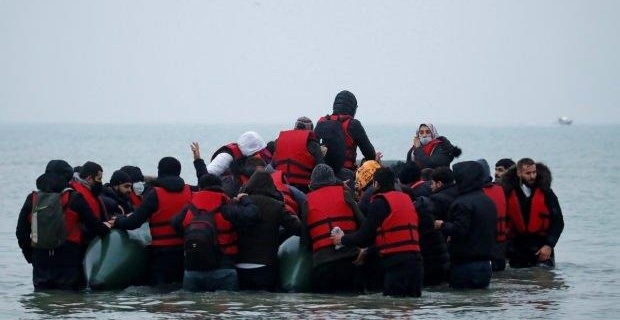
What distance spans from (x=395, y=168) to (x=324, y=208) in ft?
11.5

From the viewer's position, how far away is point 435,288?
17672 mm

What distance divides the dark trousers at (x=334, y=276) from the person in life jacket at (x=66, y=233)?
2.44 meters

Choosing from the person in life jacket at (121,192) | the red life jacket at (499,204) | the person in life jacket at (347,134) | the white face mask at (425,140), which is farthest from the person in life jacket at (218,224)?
the white face mask at (425,140)

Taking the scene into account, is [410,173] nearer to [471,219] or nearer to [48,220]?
[471,219]

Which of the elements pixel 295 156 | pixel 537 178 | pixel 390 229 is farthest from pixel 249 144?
pixel 537 178

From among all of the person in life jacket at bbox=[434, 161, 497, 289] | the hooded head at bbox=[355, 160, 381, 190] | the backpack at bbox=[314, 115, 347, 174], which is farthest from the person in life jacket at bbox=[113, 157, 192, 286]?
the person in life jacket at bbox=[434, 161, 497, 289]

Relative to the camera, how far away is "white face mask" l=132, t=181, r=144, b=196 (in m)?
18.4

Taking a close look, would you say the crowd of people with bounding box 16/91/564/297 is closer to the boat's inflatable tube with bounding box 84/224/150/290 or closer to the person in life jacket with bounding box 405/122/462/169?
the boat's inflatable tube with bounding box 84/224/150/290

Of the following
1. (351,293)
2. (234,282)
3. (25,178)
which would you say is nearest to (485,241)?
(351,293)

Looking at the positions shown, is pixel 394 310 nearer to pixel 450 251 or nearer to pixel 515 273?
pixel 450 251

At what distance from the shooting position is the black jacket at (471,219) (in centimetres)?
1662

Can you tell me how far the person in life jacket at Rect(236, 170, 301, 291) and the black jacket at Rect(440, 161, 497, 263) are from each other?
1.74m

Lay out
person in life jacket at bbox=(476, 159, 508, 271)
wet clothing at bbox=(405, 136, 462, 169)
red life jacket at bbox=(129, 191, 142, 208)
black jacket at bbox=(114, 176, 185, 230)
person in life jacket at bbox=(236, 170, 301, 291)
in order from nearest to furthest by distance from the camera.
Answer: person in life jacket at bbox=(236, 170, 301, 291) < black jacket at bbox=(114, 176, 185, 230) < person in life jacket at bbox=(476, 159, 508, 271) < red life jacket at bbox=(129, 191, 142, 208) < wet clothing at bbox=(405, 136, 462, 169)

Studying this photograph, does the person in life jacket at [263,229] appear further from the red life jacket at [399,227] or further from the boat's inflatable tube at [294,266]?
the red life jacket at [399,227]
